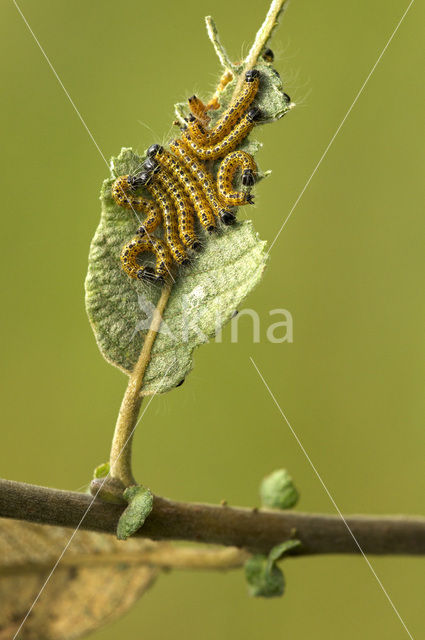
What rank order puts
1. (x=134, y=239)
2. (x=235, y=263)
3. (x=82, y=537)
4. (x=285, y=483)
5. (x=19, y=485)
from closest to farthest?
1. (x=19, y=485)
2. (x=235, y=263)
3. (x=134, y=239)
4. (x=285, y=483)
5. (x=82, y=537)

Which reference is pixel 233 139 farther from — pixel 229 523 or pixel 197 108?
pixel 229 523

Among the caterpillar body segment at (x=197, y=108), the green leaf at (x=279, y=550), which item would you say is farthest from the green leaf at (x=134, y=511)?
the caterpillar body segment at (x=197, y=108)

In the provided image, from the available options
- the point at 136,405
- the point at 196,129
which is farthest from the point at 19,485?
Answer: the point at 196,129

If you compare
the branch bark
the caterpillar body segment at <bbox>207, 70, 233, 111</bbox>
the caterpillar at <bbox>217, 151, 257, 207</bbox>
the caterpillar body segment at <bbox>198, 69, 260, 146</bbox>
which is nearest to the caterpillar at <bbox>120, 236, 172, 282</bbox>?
the caterpillar at <bbox>217, 151, 257, 207</bbox>

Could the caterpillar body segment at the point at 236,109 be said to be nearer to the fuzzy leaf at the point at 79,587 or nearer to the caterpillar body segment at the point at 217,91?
the caterpillar body segment at the point at 217,91

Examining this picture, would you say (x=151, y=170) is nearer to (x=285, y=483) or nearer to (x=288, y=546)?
(x=285, y=483)

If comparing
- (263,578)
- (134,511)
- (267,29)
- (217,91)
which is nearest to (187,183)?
(217,91)

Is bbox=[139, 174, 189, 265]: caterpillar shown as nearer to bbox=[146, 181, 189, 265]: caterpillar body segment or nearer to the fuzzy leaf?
bbox=[146, 181, 189, 265]: caterpillar body segment
